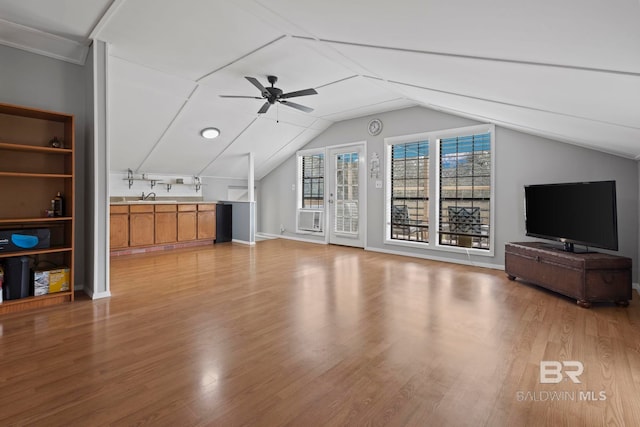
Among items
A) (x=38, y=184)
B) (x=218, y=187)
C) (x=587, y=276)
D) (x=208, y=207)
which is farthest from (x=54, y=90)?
(x=587, y=276)

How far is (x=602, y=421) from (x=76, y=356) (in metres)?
3.10

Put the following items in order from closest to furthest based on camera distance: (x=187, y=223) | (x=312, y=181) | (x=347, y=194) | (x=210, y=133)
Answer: (x=210, y=133) < (x=187, y=223) < (x=347, y=194) < (x=312, y=181)

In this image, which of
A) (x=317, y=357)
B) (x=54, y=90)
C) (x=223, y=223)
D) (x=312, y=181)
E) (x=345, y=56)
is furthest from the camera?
(x=312, y=181)

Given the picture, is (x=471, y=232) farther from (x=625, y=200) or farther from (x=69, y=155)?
A: (x=69, y=155)

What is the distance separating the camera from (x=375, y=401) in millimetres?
1691

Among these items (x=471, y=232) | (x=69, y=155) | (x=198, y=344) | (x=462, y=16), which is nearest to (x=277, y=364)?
(x=198, y=344)

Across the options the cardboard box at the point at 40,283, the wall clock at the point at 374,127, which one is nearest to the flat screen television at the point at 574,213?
the wall clock at the point at 374,127

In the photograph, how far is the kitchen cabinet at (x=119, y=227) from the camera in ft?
18.4

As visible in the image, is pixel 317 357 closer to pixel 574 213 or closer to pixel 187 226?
pixel 574 213

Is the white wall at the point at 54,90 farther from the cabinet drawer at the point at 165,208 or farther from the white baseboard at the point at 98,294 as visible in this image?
the cabinet drawer at the point at 165,208

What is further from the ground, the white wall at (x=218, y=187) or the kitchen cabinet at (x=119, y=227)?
the white wall at (x=218, y=187)

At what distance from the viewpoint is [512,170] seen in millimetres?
4699

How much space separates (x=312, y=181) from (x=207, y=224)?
2.65 metres

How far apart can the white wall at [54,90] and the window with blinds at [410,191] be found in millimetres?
4919
